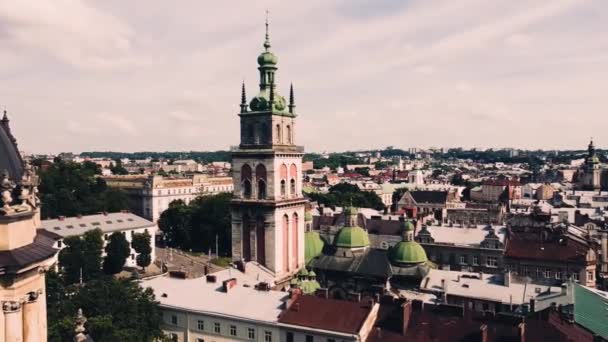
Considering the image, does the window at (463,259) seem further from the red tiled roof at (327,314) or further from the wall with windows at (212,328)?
the wall with windows at (212,328)

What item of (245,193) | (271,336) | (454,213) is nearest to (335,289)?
(245,193)

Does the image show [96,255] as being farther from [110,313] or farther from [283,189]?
[110,313]

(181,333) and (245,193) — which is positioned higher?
(245,193)

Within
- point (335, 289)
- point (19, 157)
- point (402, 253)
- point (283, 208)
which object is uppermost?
point (19, 157)

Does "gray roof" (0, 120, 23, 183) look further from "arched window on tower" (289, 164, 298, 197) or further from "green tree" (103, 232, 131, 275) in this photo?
"green tree" (103, 232, 131, 275)

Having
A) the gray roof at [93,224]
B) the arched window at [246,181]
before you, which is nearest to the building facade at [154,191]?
the gray roof at [93,224]

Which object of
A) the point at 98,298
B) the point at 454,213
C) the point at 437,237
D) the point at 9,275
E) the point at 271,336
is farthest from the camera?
the point at 454,213

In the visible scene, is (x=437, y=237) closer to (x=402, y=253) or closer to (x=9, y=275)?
(x=402, y=253)

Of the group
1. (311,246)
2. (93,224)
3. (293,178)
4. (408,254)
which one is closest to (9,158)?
(293,178)
